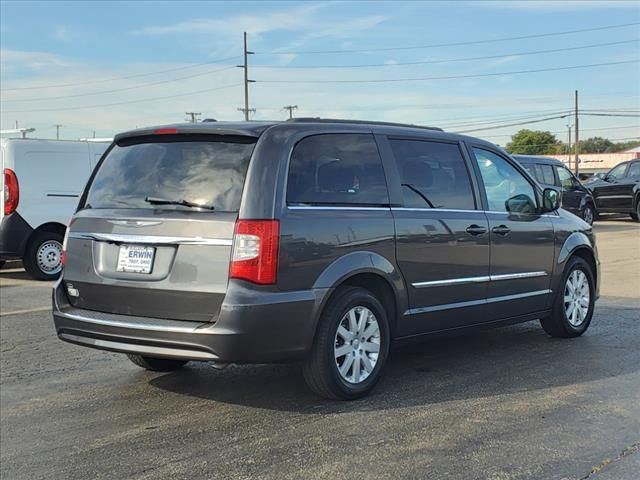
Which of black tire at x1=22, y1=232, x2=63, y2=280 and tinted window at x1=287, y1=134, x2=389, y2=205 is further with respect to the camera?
black tire at x1=22, y1=232, x2=63, y2=280

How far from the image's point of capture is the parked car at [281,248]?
173 inches

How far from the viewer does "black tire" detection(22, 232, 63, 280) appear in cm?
1156

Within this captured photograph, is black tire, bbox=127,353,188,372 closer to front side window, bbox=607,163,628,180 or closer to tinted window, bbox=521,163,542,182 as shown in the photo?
tinted window, bbox=521,163,542,182

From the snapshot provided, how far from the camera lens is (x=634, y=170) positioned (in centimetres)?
2303

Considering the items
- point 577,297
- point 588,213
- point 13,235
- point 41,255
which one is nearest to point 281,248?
point 577,297

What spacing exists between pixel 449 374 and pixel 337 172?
180 cm

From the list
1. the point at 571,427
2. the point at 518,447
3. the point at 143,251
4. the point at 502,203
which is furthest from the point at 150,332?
the point at 502,203

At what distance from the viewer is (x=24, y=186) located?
1146cm

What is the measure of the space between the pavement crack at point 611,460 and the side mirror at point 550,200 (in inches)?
113

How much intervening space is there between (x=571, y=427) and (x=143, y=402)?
9.06ft

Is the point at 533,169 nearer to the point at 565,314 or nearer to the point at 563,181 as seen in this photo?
the point at 563,181

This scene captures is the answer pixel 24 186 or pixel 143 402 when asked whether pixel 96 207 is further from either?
pixel 24 186

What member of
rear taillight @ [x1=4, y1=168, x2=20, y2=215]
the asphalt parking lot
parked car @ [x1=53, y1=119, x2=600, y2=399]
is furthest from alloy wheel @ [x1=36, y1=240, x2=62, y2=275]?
parked car @ [x1=53, y1=119, x2=600, y2=399]

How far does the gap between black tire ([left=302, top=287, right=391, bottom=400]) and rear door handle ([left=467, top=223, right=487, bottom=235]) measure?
1.14 m
